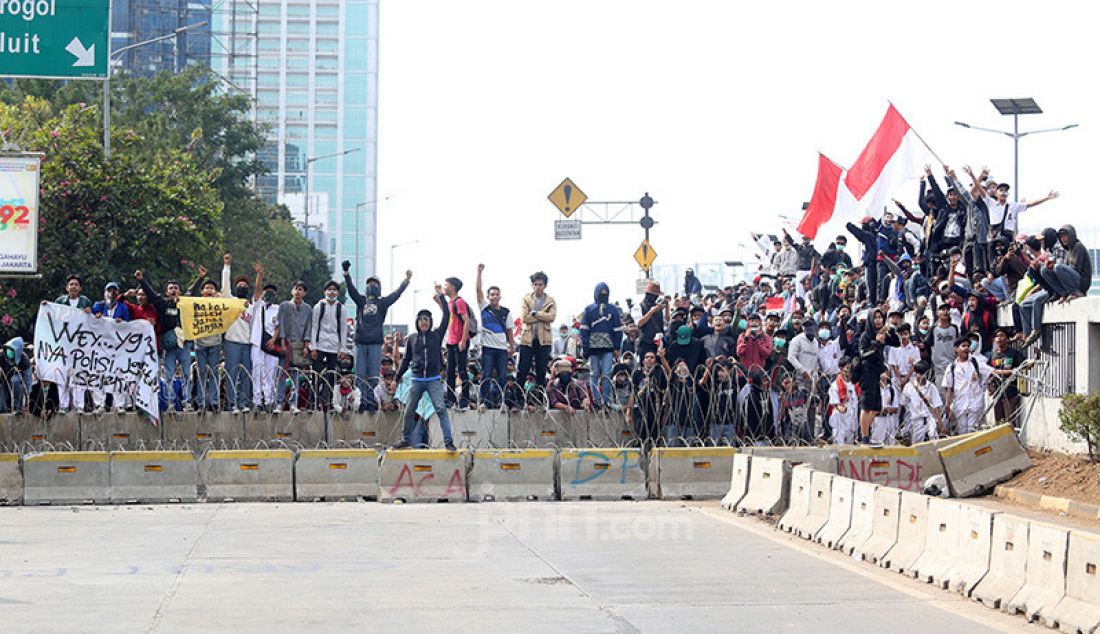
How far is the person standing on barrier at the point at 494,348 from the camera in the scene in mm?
21562

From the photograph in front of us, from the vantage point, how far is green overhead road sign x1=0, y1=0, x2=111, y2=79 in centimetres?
2214

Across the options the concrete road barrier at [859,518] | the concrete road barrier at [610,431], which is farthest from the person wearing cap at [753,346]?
the concrete road barrier at [859,518]

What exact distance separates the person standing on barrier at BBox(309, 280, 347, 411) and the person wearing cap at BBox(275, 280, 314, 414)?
87 mm

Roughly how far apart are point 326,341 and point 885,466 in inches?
302

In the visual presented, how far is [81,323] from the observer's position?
2091cm

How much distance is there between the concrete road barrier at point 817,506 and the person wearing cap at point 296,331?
8084 millimetres

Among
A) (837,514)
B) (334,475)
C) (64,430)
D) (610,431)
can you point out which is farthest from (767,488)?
(64,430)

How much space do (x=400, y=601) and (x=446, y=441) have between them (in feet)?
27.2

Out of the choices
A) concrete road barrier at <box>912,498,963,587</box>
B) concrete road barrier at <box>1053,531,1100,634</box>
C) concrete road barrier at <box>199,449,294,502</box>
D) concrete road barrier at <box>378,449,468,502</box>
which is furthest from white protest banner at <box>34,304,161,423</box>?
concrete road barrier at <box>1053,531,1100,634</box>

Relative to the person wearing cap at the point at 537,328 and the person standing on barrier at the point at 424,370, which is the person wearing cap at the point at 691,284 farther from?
the person standing on barrier at the point at 424,370

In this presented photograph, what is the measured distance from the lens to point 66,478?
18953mm

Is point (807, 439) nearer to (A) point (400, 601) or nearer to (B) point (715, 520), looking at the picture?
(B) point (715, 520)

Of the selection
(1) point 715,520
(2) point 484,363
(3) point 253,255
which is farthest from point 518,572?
(3) point 253,255

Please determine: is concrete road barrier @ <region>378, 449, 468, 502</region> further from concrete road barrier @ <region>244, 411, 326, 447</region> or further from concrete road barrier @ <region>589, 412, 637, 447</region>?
concrete road barrier @ <region>589, 412, 637, 447</region>
